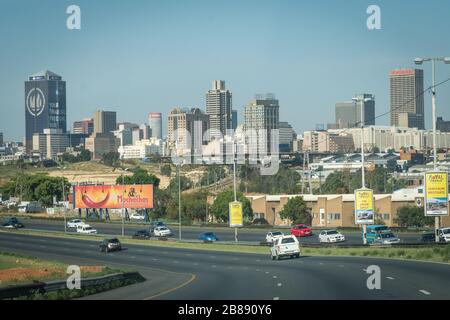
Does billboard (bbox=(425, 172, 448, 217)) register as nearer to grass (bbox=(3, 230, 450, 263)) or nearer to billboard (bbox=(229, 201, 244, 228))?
grass (bbox=(3, 230, 450, 263))

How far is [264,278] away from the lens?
116 feet

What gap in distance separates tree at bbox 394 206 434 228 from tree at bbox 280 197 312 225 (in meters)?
15.1

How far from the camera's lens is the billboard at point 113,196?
398ft

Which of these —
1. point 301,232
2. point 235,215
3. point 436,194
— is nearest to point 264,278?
point 436,194

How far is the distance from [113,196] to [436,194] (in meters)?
82.1

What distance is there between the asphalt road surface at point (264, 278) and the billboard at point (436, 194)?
4.93m

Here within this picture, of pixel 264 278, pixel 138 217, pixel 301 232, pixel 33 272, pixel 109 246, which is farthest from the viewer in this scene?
pixel 138 217

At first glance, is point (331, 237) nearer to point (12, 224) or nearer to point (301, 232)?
point (301, 232)

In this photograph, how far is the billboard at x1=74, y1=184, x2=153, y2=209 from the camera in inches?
4781

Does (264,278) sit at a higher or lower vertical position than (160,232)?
higher

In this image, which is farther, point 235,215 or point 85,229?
point 85,229
